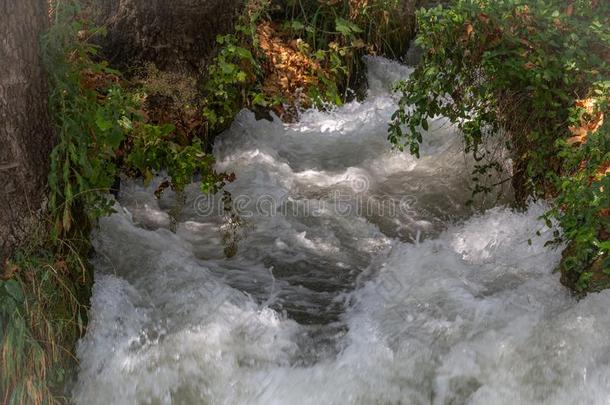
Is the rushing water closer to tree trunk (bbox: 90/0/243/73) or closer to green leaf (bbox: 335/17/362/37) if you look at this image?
tree trunk (bbox: 90/0/243/73)

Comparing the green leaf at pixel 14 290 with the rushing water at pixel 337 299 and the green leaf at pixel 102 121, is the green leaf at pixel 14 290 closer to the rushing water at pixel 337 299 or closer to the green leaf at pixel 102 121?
the rushing water at pixel 337 299

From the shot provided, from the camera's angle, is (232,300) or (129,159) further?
(129,159)

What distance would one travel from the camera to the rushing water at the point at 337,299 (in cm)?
384

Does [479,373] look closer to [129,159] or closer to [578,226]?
[578,226]

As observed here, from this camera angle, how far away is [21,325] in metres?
3.59

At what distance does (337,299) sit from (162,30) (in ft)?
9.43

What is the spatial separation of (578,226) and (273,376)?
6.12 feet

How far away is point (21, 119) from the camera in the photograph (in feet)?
12.5

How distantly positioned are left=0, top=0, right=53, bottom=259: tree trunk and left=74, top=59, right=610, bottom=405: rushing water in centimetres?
81

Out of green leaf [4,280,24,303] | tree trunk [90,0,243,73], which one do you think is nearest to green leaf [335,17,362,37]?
tree trunk [90,0,243,73]

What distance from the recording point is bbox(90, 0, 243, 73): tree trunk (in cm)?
593

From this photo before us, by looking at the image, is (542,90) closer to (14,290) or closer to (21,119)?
(21,119)

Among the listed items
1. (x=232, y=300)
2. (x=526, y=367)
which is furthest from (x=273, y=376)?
(x=526, y=367)

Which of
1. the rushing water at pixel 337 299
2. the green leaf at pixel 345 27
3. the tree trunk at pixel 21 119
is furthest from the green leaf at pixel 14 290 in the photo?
the green leaf at pixel 345 27
